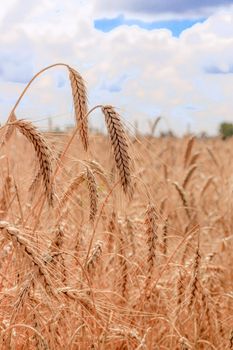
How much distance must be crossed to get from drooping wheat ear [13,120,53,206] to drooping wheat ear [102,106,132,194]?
252mm

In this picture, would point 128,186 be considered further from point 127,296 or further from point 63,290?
point 127,296

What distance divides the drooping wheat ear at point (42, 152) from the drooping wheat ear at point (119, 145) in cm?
25

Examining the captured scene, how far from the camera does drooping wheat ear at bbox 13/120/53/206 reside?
2.26 metres

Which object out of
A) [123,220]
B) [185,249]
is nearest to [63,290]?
[123,220]

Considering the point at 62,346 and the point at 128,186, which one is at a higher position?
the point at 128,186

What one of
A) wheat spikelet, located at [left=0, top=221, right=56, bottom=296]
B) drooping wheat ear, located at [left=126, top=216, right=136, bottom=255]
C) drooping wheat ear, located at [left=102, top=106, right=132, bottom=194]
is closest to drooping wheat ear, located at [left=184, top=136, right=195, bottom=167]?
drooping wheat ear, located at [left=126, top=216, right=136, bottom=255]

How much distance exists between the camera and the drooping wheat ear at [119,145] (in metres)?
2.39

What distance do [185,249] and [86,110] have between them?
1.20 metres

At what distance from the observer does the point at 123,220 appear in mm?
3410

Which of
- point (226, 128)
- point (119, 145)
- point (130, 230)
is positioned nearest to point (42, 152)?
point (119, 145)

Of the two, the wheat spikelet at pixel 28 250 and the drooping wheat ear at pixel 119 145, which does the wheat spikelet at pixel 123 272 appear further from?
Answer: the wheat spikelet at pixel 28 250

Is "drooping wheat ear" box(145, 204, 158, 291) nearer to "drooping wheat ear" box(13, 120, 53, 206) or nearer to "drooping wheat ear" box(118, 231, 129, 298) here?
"drooping wheat ear" box(118, 231, 129, 298)

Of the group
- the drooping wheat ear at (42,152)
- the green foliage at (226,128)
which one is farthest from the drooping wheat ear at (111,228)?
the green foliage at (226,128)

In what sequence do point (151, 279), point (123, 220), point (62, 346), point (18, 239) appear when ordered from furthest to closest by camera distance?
point (123, 220) < point (151, 279) < point (62, 346) < point (18, 239)
